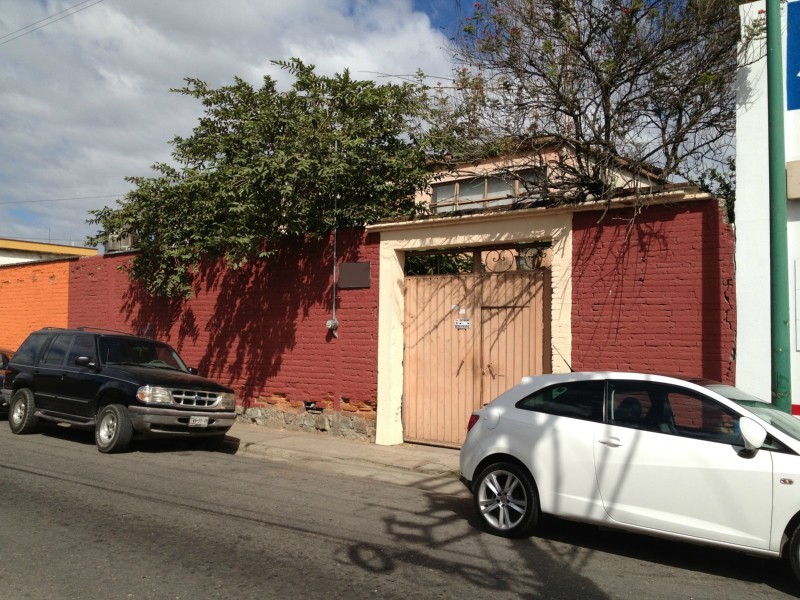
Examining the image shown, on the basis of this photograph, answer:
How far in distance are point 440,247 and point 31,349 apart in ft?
24.1

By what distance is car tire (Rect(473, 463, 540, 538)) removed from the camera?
6.17 meters

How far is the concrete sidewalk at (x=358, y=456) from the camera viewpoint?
9211 millimetres

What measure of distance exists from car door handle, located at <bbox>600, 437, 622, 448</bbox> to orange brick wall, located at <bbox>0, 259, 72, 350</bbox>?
55.9 feet

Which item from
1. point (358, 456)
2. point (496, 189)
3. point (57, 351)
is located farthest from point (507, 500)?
point (496, 189)

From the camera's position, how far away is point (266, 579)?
4.92 metres

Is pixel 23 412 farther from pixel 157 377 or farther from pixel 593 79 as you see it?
pixel 593 79

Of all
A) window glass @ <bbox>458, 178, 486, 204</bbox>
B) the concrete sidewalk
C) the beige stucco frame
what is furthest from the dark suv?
window glass @ <bbox>458, 178, 486, 204</bbox>

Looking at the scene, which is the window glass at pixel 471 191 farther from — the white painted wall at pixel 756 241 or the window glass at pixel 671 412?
the window glass at pixel 671 412

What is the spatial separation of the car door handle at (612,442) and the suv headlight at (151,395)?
6.54 m

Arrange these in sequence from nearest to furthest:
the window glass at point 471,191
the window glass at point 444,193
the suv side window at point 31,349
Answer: the suv side window at point 31,349 → the window glass at point 471,191 → the window glass at point 444,193

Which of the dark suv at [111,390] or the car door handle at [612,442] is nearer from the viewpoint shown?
the car door handle at [612,442]

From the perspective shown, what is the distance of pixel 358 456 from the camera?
1044 centimetres

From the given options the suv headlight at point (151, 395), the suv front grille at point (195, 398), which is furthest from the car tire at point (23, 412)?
the suv front grille at point (195, 398)

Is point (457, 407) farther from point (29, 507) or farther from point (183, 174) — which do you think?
point (183, 174)
